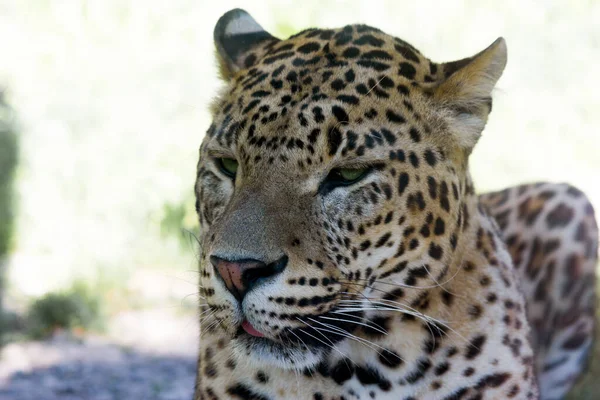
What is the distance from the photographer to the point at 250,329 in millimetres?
4023

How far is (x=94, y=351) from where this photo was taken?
26.6ft

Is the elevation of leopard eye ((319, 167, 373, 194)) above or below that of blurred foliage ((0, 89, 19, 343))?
below

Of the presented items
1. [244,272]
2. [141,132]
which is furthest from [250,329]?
[141,132]

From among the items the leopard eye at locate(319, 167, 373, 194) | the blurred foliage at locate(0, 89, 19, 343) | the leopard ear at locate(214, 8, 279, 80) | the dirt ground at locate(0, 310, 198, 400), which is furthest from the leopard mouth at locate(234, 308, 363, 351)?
the blurred foliage at locate(0, 89, 19, 343)

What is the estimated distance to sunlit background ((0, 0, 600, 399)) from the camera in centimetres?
878

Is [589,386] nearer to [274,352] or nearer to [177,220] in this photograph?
[177,220]

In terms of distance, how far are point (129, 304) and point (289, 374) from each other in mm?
4612

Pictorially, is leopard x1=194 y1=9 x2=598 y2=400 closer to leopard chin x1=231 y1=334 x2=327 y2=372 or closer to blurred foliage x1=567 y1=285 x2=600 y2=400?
leopard chin x1=231 y1=334 x2=327 y2=372

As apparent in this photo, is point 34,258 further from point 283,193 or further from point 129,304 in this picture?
point 283,193

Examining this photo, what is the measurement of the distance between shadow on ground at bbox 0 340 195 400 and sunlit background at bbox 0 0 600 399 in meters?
0.05

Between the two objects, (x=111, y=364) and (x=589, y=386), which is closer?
(x=589, y=386)

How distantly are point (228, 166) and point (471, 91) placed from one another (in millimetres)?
1158

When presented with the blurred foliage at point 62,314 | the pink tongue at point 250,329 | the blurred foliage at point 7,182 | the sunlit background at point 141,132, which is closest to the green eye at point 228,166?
the pink tongue at point 250,329

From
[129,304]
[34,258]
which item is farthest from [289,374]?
[34,258]
